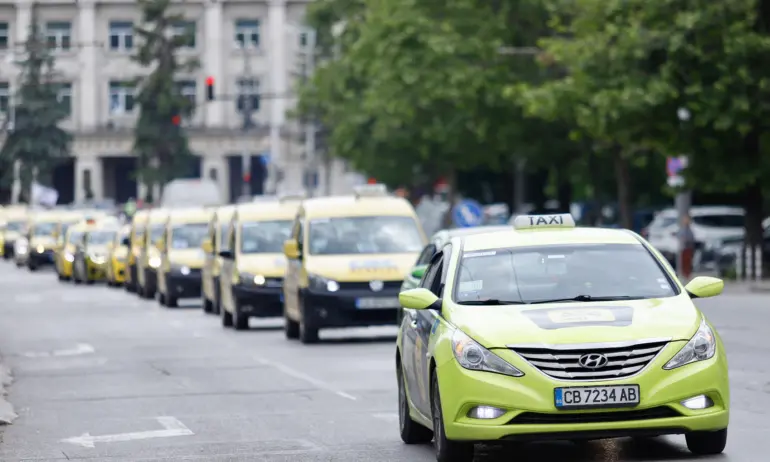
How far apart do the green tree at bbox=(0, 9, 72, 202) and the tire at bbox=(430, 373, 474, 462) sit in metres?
113

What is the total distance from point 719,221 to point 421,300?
44810mm

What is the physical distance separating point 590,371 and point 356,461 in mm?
2089

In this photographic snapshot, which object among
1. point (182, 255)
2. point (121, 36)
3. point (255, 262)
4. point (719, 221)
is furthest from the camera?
point (121, 36)

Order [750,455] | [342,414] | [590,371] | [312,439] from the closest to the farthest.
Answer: [590,371]
[750,455]
[312,439]
[342,414]

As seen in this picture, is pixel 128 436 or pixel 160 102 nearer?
pixel 128 436

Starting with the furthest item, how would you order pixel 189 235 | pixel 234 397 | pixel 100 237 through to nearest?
pixel 100 237, pixel 189 235, pixel 234 397

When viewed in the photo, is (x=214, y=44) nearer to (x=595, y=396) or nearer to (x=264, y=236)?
(x=264, y=236)

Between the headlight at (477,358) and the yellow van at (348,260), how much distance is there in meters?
13.8

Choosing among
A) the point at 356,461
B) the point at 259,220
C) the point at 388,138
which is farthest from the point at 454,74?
the point at 356,461

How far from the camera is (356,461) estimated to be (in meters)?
12.6

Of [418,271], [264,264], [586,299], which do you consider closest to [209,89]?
[264,264]

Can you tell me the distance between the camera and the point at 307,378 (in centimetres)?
2028

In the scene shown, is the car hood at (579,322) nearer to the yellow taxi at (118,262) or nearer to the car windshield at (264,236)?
the car windshield at (264,236)

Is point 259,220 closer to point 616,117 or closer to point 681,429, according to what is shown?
point 616,117
